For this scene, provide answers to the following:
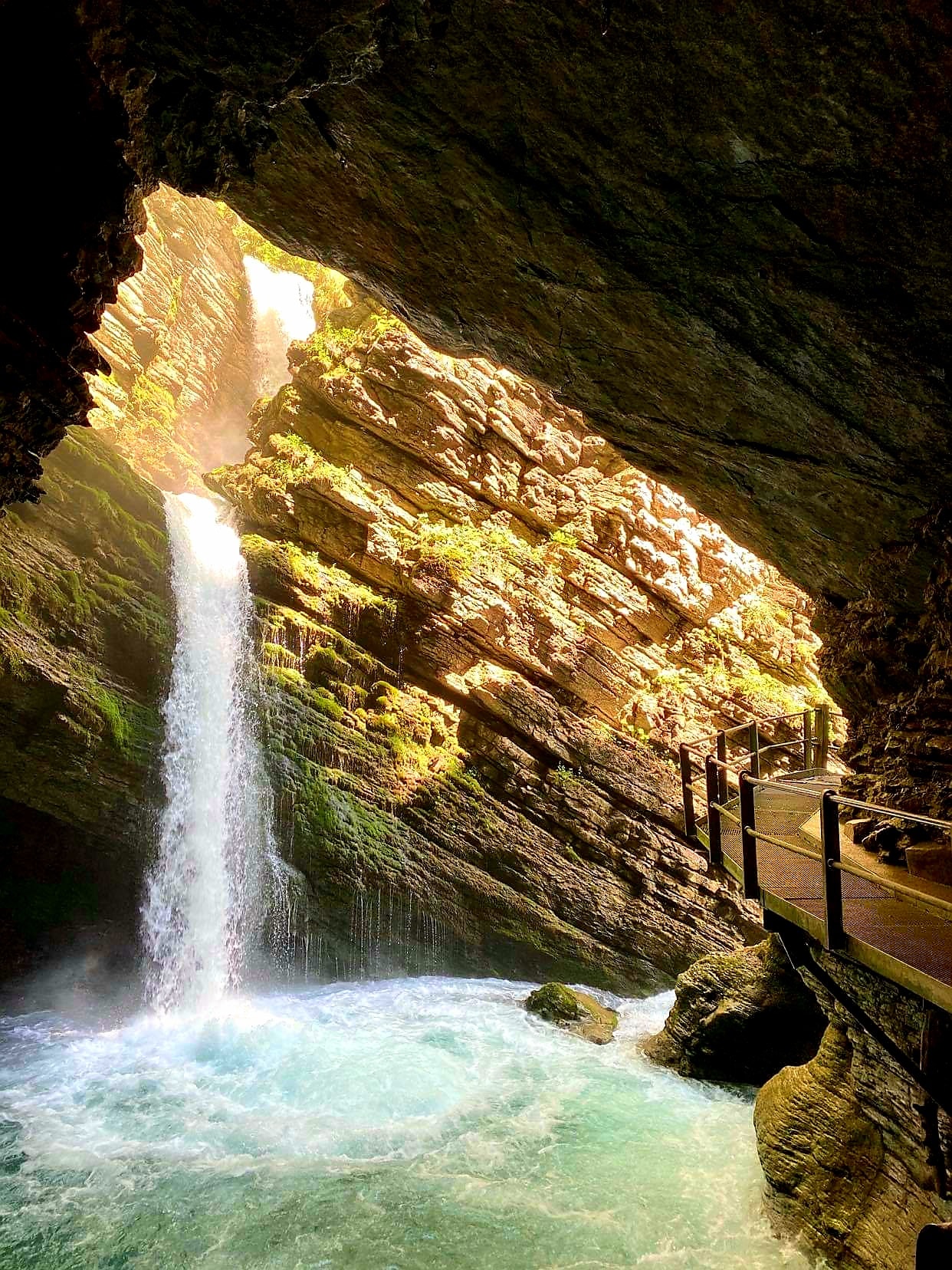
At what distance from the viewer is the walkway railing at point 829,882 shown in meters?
4.05

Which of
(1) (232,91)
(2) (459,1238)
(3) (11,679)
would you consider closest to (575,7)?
(1) (232,91)

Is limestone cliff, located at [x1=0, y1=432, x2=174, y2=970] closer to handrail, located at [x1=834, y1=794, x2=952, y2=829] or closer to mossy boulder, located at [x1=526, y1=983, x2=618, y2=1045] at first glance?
mossy boulder, located at [x1=526, y1=983, x2=618, y2=1045]

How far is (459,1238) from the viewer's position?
6469 millimetres

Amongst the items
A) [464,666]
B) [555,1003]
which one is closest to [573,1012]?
[555,1003]

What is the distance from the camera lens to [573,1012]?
1261cm

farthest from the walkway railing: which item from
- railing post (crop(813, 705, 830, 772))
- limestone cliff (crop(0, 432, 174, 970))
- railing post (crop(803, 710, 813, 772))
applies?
limestone cliff (crop(0, 432, 174, 970))

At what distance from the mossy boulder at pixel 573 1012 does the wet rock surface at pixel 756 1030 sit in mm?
1595

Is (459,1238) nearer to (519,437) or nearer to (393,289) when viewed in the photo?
(393,289)

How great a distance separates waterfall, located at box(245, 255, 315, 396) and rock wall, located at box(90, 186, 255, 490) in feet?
1.72

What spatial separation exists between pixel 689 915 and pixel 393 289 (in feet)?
46.0

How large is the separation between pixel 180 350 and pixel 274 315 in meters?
7.05

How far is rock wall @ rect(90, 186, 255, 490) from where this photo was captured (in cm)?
2775

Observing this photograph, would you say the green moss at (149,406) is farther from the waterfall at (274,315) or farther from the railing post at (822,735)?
the railing post at (822,735)

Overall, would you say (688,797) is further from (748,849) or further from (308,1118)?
(308,1118)
